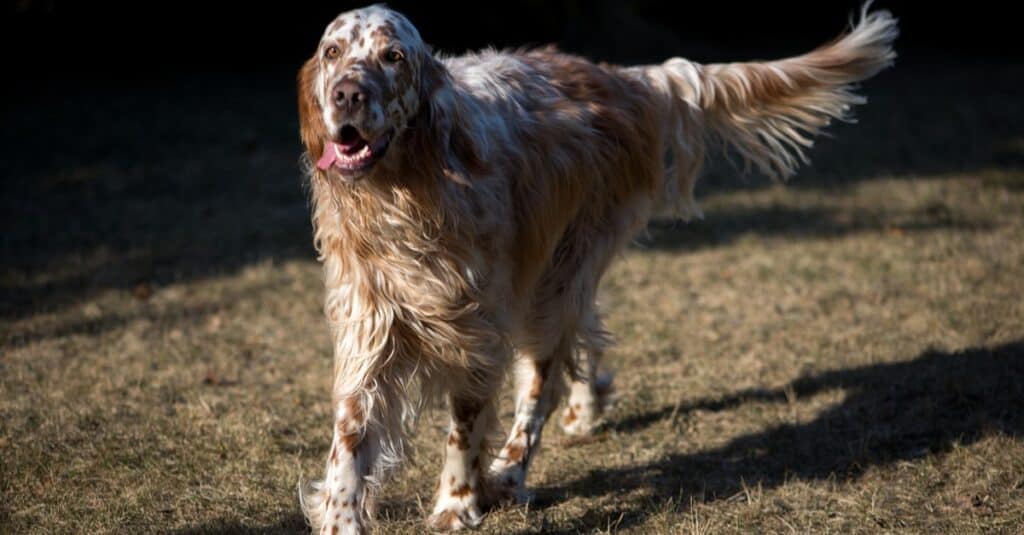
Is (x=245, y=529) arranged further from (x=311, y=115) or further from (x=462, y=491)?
(x=311, y=115)

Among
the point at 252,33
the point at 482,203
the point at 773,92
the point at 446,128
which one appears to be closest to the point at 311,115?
the point at 446,128

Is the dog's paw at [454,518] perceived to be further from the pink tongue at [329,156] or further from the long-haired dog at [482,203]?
the pink tongue at [329,156]

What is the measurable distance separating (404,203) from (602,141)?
1.27m

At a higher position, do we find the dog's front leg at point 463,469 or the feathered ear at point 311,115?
the feathered ear at point 311,115

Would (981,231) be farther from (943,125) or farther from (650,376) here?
(943,125)

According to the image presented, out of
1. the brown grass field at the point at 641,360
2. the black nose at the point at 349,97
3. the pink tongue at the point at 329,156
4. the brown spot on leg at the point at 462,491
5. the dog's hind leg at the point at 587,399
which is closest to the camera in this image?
the black nose at the point at 349,97

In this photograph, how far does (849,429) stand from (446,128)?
2.53m

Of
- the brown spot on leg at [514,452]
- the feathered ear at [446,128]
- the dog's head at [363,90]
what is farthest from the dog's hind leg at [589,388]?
the dog's head at [363,90]

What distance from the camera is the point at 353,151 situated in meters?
3.33

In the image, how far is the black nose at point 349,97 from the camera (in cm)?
322

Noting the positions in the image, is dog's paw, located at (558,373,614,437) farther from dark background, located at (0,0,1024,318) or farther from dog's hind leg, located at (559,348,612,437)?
dark background, located at (0,0,1024,318)

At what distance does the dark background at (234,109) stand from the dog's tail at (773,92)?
96 centimetres

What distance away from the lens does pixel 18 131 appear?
11773 mm

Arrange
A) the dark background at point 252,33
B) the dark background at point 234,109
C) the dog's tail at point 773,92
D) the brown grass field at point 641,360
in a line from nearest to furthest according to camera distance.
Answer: the brown grass field at point 641,360, the dog's tail at point 773,92, the dark background at point 234,109, the dark background at point 252,33
